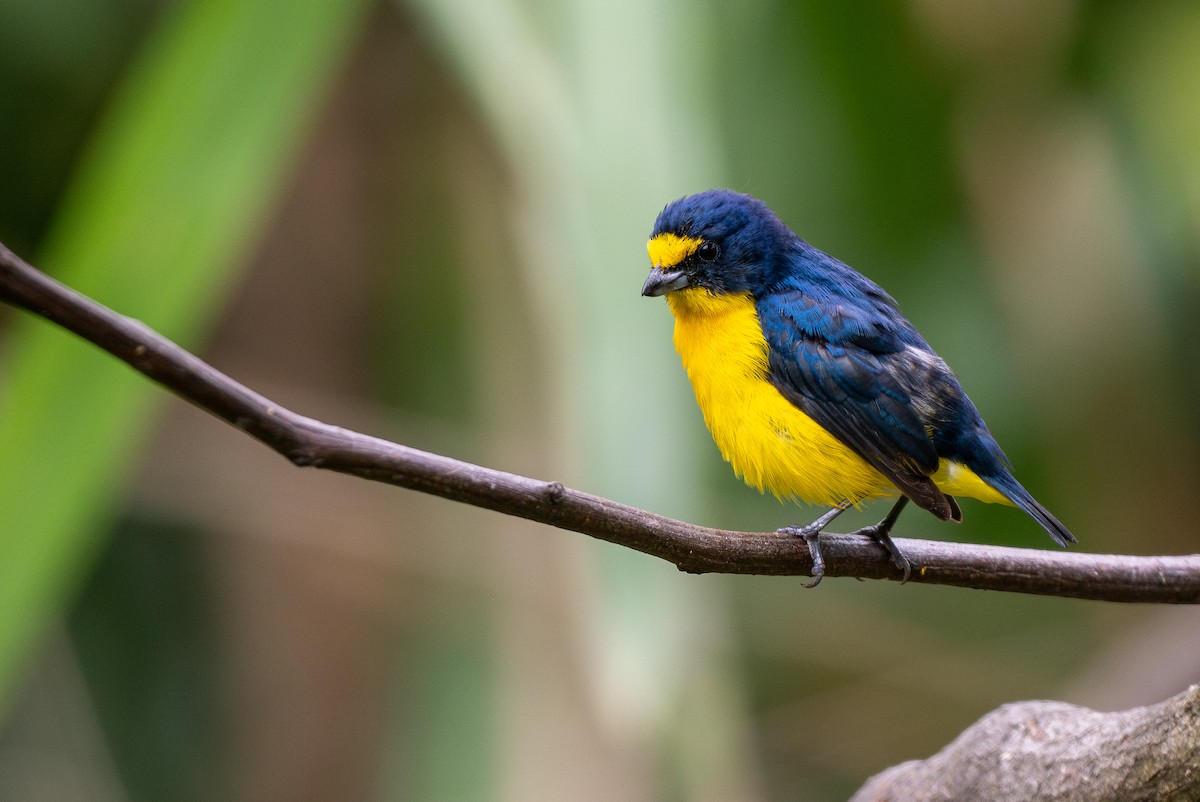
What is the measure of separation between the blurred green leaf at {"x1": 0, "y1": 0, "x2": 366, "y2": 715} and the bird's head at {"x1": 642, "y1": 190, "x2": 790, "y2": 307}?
41.4 inches

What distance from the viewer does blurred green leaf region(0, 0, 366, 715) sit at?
292cm

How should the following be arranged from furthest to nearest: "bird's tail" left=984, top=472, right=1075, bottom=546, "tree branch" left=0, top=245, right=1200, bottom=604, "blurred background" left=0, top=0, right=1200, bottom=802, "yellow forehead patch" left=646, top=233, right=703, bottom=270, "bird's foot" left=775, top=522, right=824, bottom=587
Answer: "blurred background" left=0, top=0, right=1200, bottom=802 < "yellow forehead patch" left=646, top=233, right=703, bottom=270 < "bird's tail" left=984, top=472, right=1075, bottom=546 < "bird's foot" left=775, top=522, right=824, bottom=587 < "tree branch" left=0, top=245, right=1200, bottom=604

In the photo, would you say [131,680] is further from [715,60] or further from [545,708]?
[715,60]

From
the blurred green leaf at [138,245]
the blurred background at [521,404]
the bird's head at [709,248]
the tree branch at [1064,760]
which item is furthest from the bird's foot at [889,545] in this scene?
the blurred green leaf at [138,245]

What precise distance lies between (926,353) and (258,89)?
1784 millimetres

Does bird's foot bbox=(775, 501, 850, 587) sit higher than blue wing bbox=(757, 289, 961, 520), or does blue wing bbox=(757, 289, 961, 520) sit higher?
blue wing bbox=(757, 289, 961, 520)

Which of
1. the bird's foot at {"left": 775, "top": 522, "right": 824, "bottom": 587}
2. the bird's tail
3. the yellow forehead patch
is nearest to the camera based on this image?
the bird's foot at {"left": 775, "top": 522, "right": 824, "bottom": 587}

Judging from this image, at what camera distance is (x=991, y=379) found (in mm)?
4887

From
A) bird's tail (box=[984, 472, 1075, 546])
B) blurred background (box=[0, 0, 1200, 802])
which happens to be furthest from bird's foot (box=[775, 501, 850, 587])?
blurred background (box=[0, 0, 1200, 802])

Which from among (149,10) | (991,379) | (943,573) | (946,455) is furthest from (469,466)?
(149,10)

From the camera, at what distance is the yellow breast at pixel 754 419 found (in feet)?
9.11

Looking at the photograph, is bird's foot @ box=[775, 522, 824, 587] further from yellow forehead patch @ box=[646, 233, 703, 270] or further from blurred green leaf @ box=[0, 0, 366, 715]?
blurred green leaf @ box=[0, 0, 366, 715]

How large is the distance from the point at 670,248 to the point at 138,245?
1261mm

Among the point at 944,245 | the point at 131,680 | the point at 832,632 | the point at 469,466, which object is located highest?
the point at 944,245
